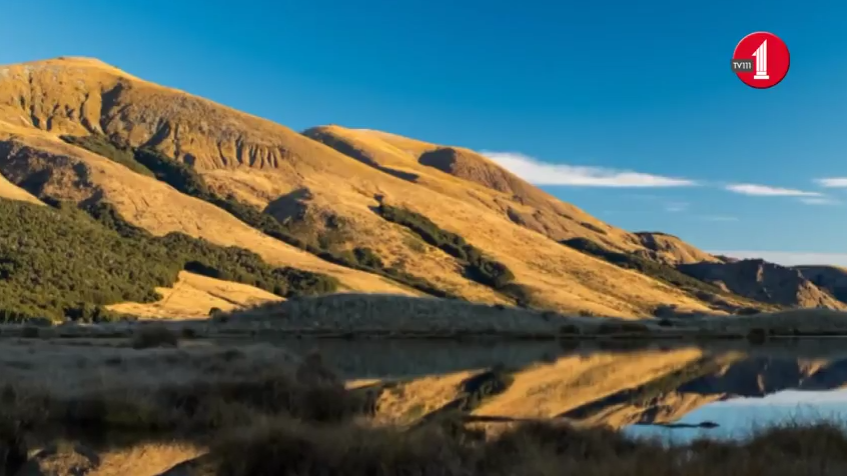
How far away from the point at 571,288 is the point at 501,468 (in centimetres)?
13551

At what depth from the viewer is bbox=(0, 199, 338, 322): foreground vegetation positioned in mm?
81375

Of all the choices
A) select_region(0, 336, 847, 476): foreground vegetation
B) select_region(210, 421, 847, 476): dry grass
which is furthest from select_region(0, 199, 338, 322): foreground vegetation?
select_region(210, 421, 847, 476): dry grass

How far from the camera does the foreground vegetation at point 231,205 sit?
456 feet

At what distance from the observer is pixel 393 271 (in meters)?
140

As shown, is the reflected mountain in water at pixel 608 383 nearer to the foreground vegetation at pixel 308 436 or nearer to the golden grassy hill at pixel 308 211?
the foreground vegetation at pixel 308 436

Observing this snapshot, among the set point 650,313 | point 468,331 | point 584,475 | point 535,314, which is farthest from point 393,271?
point 584,475

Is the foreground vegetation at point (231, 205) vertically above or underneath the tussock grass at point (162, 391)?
above

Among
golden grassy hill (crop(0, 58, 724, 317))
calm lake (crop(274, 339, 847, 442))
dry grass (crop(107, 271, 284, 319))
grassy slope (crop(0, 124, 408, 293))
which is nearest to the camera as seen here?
calm lake (crop(274, 339, 847, 442))

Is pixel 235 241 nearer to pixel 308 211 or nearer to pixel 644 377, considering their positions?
pixel 308 211

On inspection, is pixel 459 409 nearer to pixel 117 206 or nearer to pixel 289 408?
pixel 289 408

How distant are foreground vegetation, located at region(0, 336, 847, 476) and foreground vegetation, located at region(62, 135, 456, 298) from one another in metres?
111

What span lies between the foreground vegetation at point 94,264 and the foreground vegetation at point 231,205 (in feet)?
54.6

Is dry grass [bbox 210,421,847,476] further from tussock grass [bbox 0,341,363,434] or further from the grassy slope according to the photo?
the grassy slope

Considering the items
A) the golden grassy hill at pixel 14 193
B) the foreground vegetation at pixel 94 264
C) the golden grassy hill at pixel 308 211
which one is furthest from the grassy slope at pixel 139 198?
the golden grassy hill at pixel 14 193
